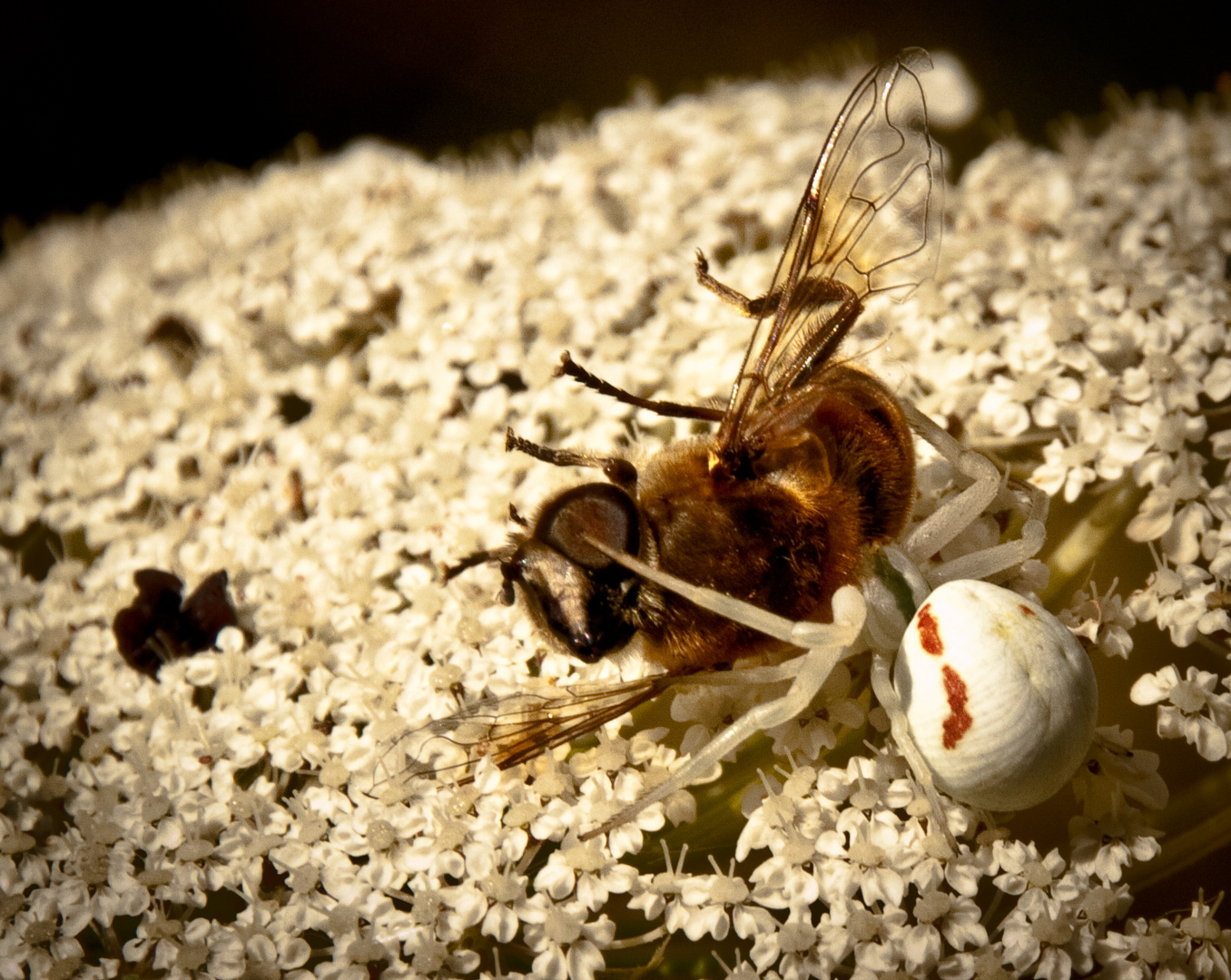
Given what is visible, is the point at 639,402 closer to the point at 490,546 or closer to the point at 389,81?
the point at 490,546

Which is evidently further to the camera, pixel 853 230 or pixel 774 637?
pixel 853 230

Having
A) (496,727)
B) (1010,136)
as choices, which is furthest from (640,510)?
(1010,136)

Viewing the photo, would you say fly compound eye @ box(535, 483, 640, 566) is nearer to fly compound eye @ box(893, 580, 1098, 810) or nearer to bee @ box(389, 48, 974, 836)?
bee @ box(389, 48, 974, 836)

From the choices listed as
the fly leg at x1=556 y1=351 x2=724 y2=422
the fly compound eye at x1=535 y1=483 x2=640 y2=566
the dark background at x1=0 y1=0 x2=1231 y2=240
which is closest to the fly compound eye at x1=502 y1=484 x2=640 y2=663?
the fly compound eye at x1=535 y1=483 x2=640 y2=566

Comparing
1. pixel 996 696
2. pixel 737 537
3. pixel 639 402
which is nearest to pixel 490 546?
pixel 639 402

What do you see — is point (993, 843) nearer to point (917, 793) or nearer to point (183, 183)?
point (917, 793)

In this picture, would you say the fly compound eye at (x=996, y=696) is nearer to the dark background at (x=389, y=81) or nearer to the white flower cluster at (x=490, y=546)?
the white flower cluster at (x=490, y=546)
